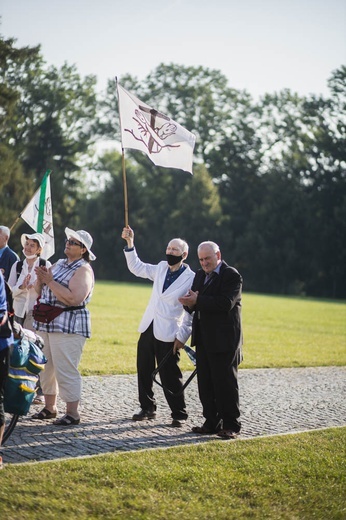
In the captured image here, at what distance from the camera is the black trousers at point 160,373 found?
8.52 m

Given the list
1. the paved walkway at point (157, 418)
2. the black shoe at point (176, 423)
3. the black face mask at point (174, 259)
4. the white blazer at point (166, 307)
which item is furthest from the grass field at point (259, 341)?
the black face mask at point (174, 259)

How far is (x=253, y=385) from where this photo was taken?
11711 millimetres

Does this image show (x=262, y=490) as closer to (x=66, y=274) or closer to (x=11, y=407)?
(x=11, y=407)

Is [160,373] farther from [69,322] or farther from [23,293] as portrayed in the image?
[23,293]

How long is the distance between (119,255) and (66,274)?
59.0 meters

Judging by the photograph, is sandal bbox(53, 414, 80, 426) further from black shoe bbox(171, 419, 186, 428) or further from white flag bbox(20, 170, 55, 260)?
white flag bbox(20, 170, 55, 260)

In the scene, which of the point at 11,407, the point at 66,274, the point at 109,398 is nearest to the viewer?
the point at 11,407

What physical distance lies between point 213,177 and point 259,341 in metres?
57.7

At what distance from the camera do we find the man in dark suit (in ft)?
25.8

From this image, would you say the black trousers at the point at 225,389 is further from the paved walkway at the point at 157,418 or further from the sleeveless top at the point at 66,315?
the sleeveless top at the point at 66,315

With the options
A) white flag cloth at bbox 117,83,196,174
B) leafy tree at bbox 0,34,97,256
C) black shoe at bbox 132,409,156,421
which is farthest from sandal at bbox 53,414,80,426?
leafy tree at bbox 0,34,97,256

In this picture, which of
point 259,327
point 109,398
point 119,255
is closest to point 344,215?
point 119,255

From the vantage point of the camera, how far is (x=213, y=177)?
75.6 meters

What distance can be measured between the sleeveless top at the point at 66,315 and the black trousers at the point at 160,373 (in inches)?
37.4
